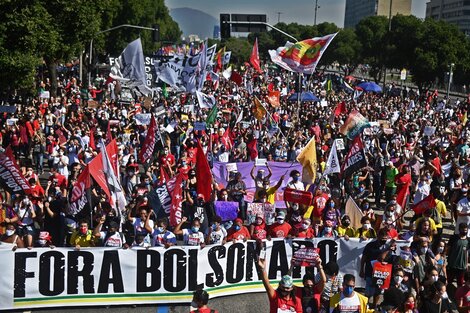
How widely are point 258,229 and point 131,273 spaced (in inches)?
82.5

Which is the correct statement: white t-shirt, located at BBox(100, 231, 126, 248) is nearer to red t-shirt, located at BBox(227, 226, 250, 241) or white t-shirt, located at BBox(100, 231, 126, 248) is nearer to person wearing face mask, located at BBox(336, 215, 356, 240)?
red t-shirt, located at BBox(227, 226, 250, 241)

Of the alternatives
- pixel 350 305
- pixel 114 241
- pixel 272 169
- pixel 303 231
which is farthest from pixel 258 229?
pixel 272 169

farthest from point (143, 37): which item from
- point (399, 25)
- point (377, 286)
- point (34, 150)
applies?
point (377, 286)

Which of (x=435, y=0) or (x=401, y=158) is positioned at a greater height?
(x=435, y=0)

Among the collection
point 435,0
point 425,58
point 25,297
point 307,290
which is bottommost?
point 25,297

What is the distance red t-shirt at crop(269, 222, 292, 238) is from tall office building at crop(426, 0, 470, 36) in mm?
137800

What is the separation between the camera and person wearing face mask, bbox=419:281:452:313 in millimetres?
7892

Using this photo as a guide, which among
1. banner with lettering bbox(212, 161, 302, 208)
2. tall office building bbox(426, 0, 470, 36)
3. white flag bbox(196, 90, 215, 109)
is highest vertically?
tall office building bbox(426, 0, 470, 36)

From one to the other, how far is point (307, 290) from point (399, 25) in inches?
2209

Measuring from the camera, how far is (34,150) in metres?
19.3

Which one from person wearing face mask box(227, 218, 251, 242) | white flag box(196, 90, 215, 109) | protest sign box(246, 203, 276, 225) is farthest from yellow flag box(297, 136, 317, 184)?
white flag box(196, 90, 215, 109)

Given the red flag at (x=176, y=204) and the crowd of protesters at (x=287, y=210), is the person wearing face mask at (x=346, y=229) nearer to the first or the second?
the crowd of protesters at (x=287, y=210)

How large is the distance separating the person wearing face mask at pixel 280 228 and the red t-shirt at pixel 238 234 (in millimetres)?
466

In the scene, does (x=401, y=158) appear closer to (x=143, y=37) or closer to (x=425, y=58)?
(x=425, y=58)
